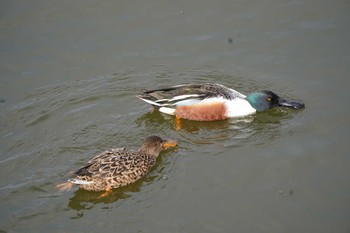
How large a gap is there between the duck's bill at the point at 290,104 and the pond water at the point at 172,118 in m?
0.16

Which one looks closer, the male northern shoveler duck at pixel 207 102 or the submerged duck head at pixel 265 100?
the male northern shoveler duck at pixel 207 102

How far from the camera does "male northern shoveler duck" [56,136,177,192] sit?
627cm

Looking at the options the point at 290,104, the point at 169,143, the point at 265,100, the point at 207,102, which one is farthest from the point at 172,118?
the point at 290,104

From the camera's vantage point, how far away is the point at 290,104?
805 cm

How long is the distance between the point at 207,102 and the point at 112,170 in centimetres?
241

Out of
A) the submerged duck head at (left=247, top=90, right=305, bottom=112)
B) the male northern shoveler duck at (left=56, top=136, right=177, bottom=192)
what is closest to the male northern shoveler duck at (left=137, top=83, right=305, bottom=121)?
the submerged duck head at (left=247, top=90, right=305, bottom=112)

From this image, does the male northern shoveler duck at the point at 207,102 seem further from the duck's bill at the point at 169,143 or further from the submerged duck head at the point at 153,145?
the submerged duck head at the point at 153,145

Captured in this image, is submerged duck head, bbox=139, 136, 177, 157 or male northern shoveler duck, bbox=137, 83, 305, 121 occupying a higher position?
male northern shoveler duck, bbox=137, 83, 305, 121

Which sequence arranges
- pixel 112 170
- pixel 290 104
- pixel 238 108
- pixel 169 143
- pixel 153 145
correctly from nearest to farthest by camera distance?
1. pixel 112 170
2. pixel 153 145
3. pixel 169 143
4. pixel 290 104
5. pixel 238 108

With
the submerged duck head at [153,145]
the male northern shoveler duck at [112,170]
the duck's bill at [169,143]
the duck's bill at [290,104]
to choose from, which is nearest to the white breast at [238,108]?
the duck's bill at [290,104]

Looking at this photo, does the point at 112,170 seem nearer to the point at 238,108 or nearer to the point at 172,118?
the point at 172,118

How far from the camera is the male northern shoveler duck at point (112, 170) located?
20.6 feet

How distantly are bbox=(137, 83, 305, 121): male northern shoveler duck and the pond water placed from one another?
0.18 m

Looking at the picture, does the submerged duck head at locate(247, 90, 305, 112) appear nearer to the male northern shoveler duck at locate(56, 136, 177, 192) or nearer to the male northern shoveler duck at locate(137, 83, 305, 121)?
the male northern shoveler duck at locate(137, 83, 305, 121)
